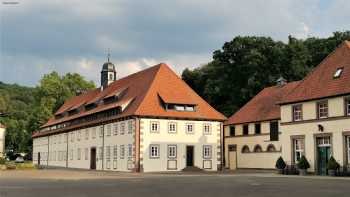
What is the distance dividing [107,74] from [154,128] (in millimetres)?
25816

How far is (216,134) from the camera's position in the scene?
55.0 metres

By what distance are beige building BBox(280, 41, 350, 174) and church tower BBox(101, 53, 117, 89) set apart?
115 feet

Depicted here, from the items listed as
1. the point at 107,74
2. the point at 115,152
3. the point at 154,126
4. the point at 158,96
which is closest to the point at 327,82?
the point at 154,126

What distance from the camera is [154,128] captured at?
5175cm

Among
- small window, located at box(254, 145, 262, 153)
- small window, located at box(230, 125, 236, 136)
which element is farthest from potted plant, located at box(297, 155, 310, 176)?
small window, located at box(230, 125, 236, 136)

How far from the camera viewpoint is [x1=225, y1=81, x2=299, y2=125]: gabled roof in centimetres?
5703

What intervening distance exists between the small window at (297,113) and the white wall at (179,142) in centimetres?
1255

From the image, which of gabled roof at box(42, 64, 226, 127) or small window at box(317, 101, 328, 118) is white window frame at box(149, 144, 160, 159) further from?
small window at box(317, 101, 328, 118)

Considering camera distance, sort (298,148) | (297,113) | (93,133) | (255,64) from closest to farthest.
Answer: (298,148)
(297,113)
(93,133)
(255,64)

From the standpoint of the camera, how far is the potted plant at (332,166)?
125 feet

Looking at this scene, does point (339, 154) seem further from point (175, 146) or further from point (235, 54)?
point (235, 54)

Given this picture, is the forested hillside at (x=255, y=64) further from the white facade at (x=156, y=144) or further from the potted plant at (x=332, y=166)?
the potted plant at (x=332, y=166)

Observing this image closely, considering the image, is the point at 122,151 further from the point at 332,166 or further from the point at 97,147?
the point at 332,166

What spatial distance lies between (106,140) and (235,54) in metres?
25.4
